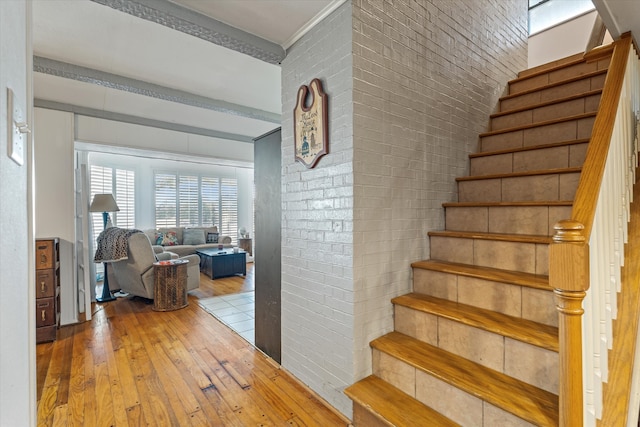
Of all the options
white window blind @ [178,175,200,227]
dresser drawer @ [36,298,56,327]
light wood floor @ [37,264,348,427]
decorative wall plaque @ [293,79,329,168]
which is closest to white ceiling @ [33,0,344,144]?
decorative wall plaque @ [293,79,329,168]

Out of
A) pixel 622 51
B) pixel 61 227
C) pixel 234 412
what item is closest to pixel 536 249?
pixel 622 51

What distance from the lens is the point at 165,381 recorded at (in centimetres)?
229

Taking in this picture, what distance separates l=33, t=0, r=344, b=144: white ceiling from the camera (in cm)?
208

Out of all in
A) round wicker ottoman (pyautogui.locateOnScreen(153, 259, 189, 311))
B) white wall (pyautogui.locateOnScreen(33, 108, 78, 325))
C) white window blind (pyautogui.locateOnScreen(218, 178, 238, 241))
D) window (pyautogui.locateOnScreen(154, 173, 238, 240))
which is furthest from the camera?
white window blind (pyautogui.locateOnScreen(218, 178, 238, 241))

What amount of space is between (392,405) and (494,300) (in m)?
0.80

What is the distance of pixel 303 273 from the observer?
226 cm

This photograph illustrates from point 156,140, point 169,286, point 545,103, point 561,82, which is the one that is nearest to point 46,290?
point 169,286

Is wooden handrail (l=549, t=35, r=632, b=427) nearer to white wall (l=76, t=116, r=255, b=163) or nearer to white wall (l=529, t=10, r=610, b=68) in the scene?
white wall (l=529, t=10, r=610, b=68)

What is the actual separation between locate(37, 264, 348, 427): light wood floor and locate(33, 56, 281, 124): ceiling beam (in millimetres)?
2470

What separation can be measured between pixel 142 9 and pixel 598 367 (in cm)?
286

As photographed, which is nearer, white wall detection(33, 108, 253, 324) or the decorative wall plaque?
the decorative wall plaque

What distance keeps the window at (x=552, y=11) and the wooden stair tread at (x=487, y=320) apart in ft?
13.8

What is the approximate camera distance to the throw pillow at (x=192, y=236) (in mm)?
6871

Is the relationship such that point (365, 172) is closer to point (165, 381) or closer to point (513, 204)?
point (513, 204)
